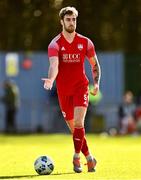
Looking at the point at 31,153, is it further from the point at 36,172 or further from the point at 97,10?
the point at 97,10

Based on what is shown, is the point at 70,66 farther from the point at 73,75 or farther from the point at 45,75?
the point at 45,75

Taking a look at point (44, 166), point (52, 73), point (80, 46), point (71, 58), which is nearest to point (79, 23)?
point (80, 46)

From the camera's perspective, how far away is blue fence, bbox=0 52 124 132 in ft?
107

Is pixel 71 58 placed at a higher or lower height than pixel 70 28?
lower

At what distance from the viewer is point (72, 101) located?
13.4 meters

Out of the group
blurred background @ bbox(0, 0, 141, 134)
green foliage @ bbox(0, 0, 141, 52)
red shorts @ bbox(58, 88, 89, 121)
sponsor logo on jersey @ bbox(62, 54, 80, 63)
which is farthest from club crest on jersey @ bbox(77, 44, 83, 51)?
blurred background @ bbox(0, 0, 141, 134)

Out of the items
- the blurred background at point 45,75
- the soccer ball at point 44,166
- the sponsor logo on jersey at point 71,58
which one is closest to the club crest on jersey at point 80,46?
the sponsor logo on jersey at point 71,58

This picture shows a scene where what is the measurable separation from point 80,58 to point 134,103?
19.2m

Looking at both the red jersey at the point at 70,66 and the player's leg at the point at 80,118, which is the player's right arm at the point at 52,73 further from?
the player's leg at the point at 80,118

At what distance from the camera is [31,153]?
1886 centimetres

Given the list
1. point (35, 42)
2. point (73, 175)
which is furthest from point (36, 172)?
point (35, 42)

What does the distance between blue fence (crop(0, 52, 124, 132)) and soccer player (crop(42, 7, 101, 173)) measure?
19226 mm

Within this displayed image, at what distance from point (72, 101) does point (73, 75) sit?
442mm

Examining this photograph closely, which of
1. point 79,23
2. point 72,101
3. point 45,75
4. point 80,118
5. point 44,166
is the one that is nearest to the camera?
point 44,166
